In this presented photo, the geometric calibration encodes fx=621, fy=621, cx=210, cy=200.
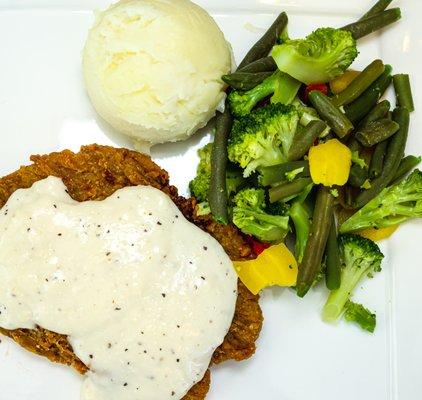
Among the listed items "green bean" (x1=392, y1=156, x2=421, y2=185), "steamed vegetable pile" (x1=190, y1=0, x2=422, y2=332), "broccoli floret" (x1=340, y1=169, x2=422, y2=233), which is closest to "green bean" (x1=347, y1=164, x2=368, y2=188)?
"steamed vegetable pile" (x1=190, y1=0, x2=422, y2=332)

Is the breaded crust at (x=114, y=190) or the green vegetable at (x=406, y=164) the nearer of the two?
the breaded crust at (x=114, y=190)

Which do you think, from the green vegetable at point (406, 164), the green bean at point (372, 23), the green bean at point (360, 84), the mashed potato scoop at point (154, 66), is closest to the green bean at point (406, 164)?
the green vegetable at point (406, 164)

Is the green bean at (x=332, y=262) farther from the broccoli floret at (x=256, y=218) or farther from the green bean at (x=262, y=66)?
the green bean at (x=262, y=66)

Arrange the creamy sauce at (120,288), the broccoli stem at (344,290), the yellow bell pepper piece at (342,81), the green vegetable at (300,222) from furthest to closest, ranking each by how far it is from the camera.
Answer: the yellow bell pepper piece at (342,81)
the broccoli stem at (344,290)
the green vegetable at (300,222)
the creamy sauce at (120,288)

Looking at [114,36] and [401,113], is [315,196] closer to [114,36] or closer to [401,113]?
[401,113]

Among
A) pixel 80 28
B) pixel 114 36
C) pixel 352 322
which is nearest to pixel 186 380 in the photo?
pixel 352 322

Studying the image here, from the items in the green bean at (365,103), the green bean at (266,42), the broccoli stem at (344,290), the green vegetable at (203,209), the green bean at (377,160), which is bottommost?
the broccoli stem at (344,290)
